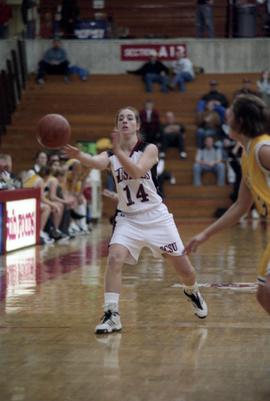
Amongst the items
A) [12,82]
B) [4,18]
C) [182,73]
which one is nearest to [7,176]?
[12,82]

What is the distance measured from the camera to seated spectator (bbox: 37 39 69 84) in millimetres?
31359

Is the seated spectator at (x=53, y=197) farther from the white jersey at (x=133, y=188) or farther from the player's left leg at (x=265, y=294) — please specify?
the player's left leg at (x=265, y=294)

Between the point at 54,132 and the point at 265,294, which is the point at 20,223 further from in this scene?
the point at 265,294

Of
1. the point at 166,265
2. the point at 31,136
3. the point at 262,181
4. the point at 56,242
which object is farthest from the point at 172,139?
the point at 262,181

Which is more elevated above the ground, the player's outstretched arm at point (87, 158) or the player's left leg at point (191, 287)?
the player's outstretched arm at point (87, 158)

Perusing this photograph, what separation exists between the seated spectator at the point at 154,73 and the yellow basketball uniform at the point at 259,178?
2418 centimetres

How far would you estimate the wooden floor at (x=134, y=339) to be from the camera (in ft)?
21.6

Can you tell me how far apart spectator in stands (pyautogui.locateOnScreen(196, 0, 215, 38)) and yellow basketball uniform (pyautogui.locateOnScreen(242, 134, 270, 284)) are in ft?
85.4

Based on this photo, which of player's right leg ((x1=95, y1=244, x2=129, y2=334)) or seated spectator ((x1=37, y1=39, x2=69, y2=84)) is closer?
player's right leg ((x1=95, y1=244, x2=129, y2=334))

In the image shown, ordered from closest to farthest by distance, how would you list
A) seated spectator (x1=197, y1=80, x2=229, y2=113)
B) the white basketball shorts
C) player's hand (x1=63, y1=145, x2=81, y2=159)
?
player's hand (x1=63, y1=145, x2=81, y2=159), the white basketball shorts, seated spectator (x1=197, y1=80, x2=229, y2=113)

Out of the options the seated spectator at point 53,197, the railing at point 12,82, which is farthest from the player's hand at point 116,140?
the railing at point 12,82

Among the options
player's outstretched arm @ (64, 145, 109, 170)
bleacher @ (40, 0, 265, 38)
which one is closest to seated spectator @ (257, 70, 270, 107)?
bleacher @ (40, 0, 265, 38)

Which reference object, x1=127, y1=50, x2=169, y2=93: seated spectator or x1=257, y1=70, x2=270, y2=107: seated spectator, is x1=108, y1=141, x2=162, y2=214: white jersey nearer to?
x1=257, y1=70, x2=270, y2=107: seated spectator

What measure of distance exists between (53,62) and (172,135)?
17.8ft
